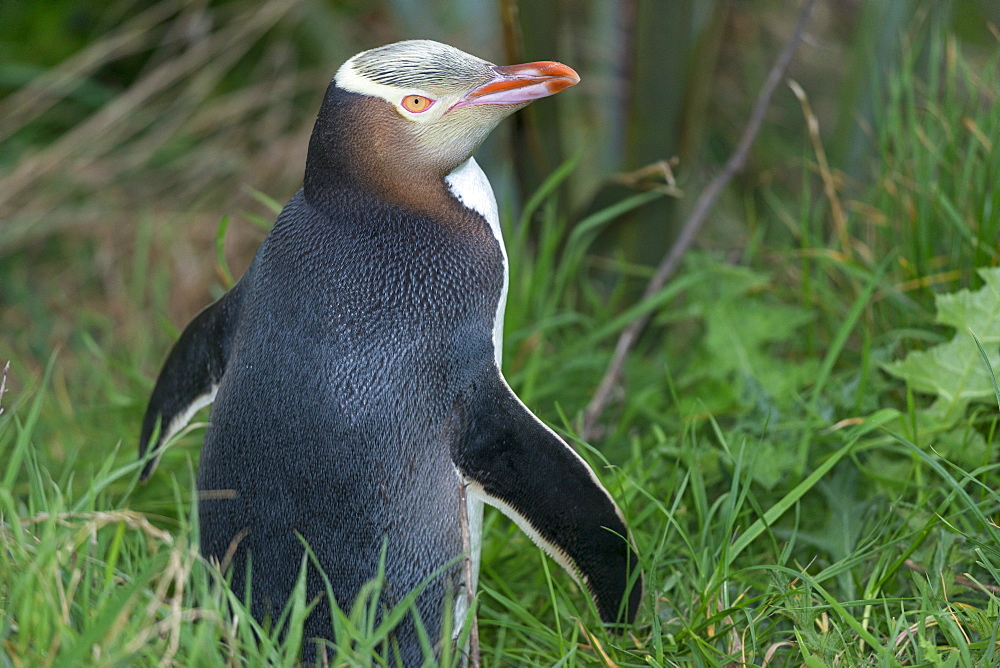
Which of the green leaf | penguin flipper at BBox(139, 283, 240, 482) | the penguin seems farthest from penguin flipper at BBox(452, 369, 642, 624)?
the green leaf

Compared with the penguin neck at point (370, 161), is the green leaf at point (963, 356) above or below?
below

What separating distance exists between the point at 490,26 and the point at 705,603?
6.68ft

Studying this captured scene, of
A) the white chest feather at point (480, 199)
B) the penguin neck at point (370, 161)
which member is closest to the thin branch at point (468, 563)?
the white chest feather at point (480, 199)

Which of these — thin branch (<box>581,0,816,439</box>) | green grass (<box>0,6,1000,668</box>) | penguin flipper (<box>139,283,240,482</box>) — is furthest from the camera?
thin branch (<box>581,0,816,439</box>)

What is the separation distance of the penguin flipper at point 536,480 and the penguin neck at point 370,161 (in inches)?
10.3

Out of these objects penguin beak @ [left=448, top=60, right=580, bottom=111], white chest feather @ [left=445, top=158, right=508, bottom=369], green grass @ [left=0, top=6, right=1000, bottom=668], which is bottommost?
green grass @ [left=0, top=6, right=1000, bottom=668]

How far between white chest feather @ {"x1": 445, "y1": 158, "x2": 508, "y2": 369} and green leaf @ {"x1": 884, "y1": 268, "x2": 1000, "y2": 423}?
Result: 0.73 m

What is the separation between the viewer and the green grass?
3.74 feet

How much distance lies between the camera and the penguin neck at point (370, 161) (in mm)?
1262

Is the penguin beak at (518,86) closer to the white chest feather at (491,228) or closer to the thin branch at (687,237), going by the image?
the white chest feather at (491,228)

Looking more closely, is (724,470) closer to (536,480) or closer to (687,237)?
(536,480)

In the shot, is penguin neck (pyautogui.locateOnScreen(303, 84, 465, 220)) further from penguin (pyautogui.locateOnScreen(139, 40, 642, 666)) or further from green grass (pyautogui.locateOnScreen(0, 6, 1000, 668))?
green grass (pyautogui.locateOnScreen(0, 6, 1000, 668))

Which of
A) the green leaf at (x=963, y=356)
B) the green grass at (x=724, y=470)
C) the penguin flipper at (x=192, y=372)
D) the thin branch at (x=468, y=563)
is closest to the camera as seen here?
the green grass at (x=724, y=470)

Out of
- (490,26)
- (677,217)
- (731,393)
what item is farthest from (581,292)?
(490,26)
